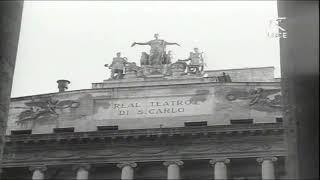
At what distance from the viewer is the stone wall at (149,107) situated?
3884 cm

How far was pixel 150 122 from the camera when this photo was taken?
3938cm

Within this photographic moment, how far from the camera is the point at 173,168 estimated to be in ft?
123

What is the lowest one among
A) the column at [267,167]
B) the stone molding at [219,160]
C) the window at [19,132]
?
the column at [267,167]

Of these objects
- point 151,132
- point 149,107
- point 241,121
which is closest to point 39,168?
point 151,132

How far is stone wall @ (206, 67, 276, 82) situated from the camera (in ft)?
155

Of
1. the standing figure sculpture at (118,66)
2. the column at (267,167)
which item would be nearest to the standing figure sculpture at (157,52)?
the standing figure sculpture at (118,66)

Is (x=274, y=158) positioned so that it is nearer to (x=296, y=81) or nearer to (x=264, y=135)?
(x=264, y=135)

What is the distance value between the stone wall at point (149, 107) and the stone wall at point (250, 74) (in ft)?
24.6

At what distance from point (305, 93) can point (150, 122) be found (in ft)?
111

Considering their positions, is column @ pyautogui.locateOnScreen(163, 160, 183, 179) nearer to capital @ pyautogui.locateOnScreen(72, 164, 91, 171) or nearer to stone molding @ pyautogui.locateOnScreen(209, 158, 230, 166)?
stone molding @ pyautogui.locateOnScreen(209, 158, 230, 166)

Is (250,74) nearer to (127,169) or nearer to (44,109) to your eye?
(127,169)

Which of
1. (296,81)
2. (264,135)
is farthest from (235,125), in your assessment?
(296,81)

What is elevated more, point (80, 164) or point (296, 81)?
point (80, 164)

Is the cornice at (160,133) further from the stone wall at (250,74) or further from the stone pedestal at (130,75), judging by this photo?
the stone wall at (250,74)
